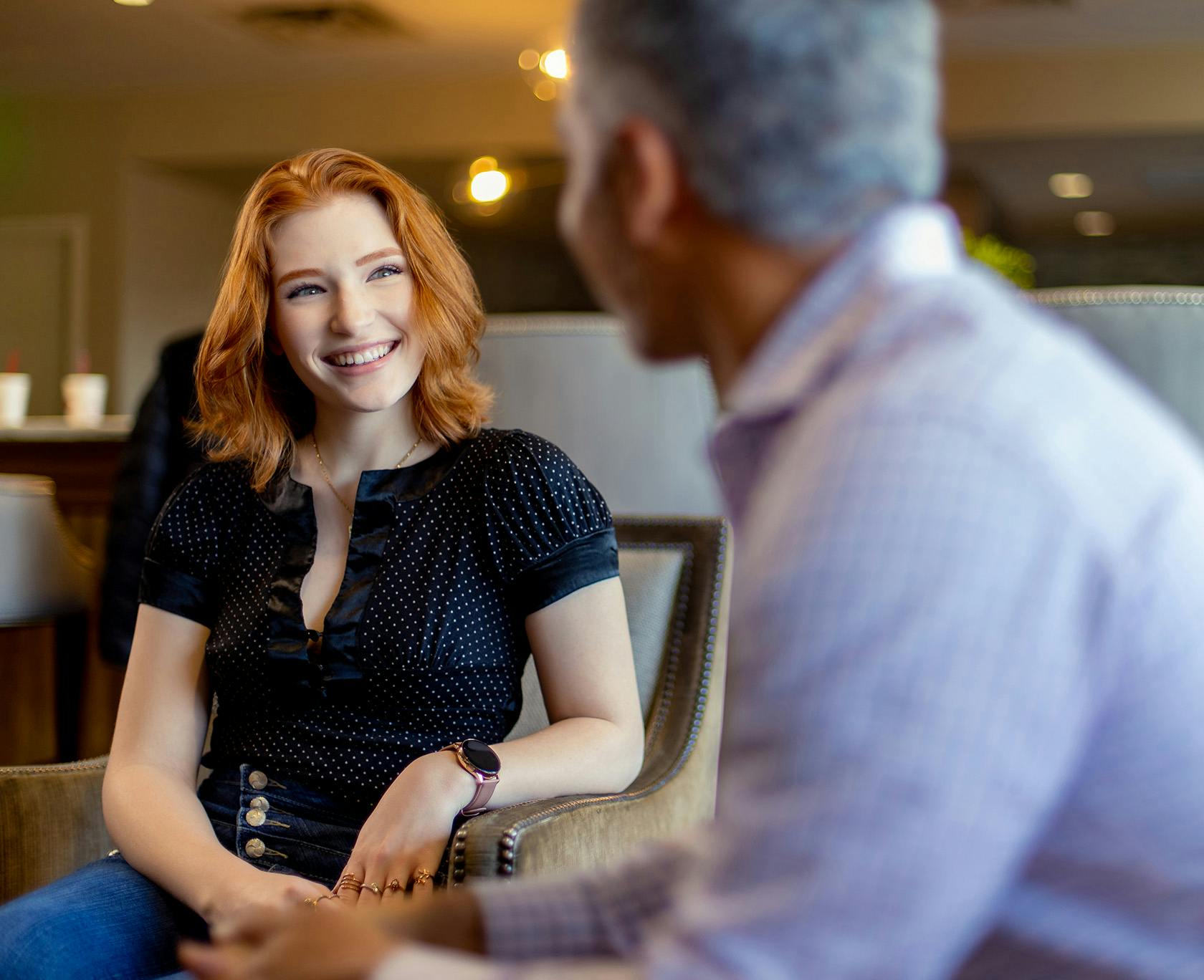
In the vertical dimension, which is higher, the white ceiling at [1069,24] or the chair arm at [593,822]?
the white ceiling at [1069,24]

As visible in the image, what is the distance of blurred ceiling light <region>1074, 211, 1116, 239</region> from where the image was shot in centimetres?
884

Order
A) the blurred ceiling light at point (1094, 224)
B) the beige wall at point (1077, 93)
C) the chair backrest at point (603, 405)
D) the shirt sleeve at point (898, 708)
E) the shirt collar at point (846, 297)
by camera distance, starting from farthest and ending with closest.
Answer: the blurred ceiling light at point (1094, 224) < the beige wall at point (1077, 93) < the chair backrest at point (603, 405) < the shirt collar at point (846, 297) < the shirt sleeve at point (898, 708)

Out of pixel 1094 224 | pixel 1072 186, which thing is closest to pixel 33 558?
pixel 1072 186

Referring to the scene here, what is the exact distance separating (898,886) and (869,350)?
0.25 metres

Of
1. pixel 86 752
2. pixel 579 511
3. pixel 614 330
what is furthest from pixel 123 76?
pixel 579 511

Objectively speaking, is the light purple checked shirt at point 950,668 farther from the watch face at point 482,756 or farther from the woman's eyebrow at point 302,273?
the woman's eyebrow at point 302,273

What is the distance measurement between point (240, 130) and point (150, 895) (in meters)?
6.80

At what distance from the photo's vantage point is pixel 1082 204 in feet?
28.1

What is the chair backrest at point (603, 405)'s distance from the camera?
7.04ft

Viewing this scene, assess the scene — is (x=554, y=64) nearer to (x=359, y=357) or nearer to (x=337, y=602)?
(x=359, y=357)

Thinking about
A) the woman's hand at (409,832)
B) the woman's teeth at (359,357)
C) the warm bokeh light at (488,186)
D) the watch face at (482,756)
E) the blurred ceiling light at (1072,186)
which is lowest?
the woman's hand at (409,832)

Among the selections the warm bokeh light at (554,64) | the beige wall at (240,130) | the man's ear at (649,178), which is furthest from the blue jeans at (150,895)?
the beige wall at (240,130)

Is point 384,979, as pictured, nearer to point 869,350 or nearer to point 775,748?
point 775,748

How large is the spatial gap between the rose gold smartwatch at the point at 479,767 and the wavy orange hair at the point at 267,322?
1.39ft
